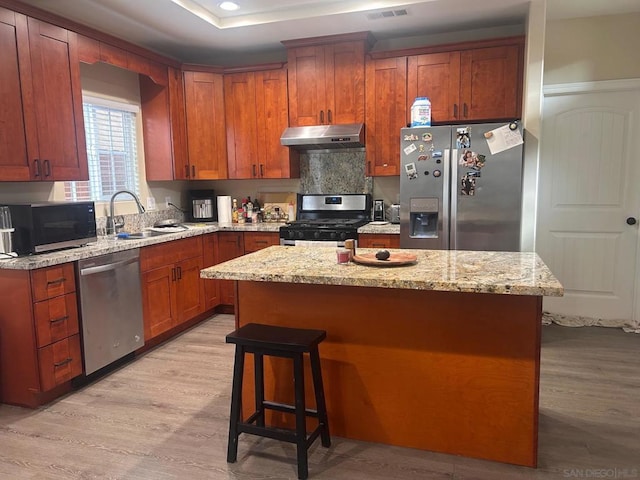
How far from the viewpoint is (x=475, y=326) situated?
6.93 feet

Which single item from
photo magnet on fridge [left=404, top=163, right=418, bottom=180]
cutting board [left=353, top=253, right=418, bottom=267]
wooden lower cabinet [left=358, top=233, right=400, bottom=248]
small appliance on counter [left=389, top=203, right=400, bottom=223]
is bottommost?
wooden lower cabinet [left=358, top=233, right=400, bottom=248]

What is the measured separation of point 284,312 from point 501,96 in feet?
8.95

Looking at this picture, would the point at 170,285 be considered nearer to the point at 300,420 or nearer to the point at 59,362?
Answer: the point at 59,362

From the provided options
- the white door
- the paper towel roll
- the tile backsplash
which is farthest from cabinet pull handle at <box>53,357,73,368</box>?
the white door

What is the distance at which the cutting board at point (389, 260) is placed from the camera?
7.22 feet

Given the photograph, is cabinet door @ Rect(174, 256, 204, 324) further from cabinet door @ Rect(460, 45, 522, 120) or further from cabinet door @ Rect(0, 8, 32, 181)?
cabinet door @ Rect(460, 45, 522, 120)

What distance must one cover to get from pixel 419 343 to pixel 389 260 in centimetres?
42

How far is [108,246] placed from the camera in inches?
125

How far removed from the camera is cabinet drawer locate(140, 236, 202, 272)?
3.56 metres

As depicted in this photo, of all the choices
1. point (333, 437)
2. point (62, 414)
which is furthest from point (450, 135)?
point (62, 414)

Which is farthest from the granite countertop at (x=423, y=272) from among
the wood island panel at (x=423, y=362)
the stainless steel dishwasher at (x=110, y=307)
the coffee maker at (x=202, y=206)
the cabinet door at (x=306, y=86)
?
the coffee maker at (x=202, y=206)

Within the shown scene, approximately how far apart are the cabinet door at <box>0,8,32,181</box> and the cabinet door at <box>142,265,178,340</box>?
1.13m

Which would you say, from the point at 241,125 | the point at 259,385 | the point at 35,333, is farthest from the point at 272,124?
the point at 259,385

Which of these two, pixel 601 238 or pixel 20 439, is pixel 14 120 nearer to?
pixel 20 439
